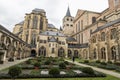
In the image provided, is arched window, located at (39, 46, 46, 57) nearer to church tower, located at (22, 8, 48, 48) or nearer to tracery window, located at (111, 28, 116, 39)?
church tower, located at (22, 8, 48, 48)

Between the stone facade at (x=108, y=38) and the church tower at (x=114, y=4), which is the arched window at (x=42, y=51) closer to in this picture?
the stone facade at (x=108, y=38)

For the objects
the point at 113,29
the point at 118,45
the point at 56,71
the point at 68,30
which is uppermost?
the point at 68,30

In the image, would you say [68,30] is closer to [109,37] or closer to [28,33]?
[28,33]

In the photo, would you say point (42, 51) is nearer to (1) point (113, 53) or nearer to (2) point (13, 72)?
(1) point (113, 53)

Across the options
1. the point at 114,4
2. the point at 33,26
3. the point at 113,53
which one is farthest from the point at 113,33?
the point at 33,26

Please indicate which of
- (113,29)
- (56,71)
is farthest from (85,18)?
(56,71)

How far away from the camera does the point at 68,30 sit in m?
85.4

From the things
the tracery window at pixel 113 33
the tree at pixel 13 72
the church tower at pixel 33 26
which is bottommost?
the tree at pixel 13 72

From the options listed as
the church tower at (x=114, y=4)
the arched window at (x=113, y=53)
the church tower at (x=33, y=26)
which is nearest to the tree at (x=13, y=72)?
the arched window at (x=113, y=53)

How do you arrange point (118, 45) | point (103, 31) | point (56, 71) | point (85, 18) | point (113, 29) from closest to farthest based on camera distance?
point (56, 71)
point (118, 45)
point (113, 29)
point (103, 31)
point (85, 18)

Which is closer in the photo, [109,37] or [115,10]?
[109,37]

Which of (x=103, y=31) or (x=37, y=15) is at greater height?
(x=37, y=15)

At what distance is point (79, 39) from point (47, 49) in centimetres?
2001

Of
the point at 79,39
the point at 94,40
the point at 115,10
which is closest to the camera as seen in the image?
the point at 94,40
